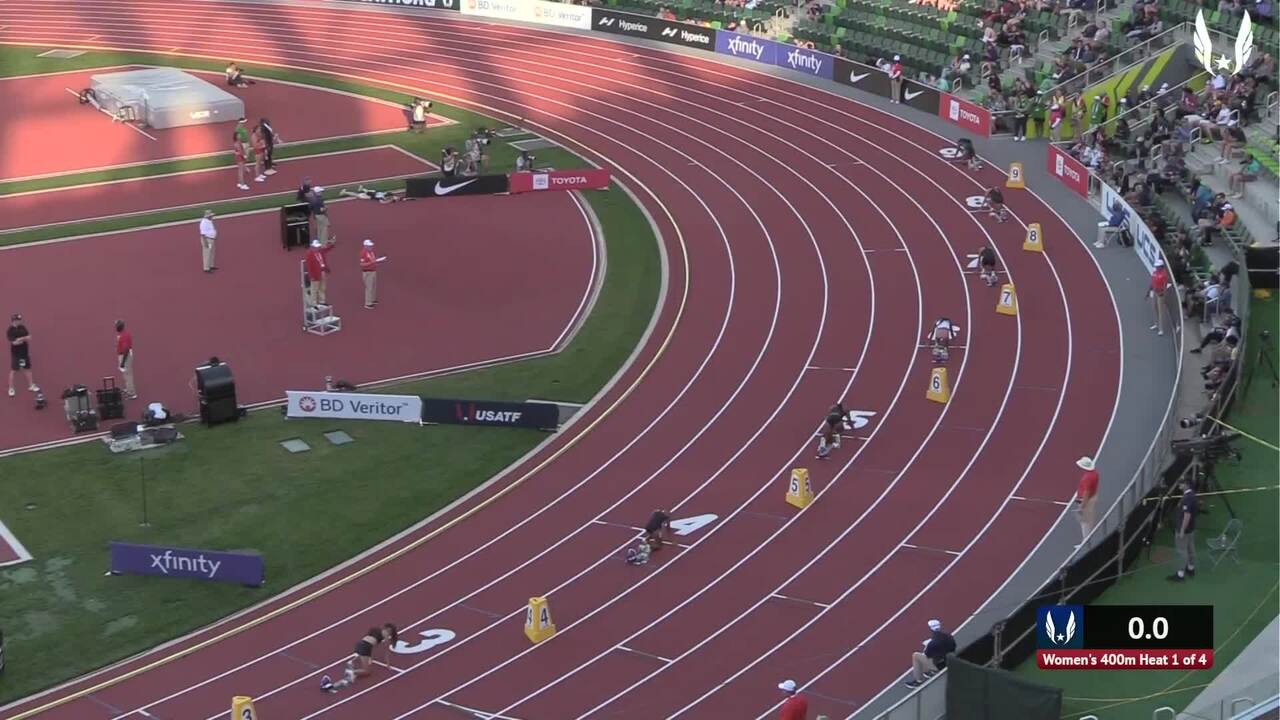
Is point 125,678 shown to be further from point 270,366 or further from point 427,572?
point 270,366

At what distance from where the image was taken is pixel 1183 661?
23.7 meters

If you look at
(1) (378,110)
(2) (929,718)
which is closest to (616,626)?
(2) (929,718)

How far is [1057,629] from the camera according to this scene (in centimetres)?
2366

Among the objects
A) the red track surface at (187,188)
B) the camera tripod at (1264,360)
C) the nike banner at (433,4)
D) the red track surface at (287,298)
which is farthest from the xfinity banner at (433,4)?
the camera tripod at (1264,360)

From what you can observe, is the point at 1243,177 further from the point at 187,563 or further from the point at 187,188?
the point at 187,563

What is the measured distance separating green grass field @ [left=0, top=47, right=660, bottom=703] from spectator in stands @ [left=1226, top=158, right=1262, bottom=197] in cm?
1432

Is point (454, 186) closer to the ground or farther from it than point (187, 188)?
farther from it

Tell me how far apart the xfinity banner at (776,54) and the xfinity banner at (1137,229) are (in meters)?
15.6

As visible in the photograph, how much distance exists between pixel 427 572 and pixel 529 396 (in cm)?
667

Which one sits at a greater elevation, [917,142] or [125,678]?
[917,142]

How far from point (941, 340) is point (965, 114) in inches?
666

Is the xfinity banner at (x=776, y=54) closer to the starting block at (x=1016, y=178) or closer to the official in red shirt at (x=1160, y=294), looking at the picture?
the starting block at (x=1016, y=178)

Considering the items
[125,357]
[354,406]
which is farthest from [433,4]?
[354,406]

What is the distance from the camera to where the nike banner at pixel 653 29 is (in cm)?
5972
